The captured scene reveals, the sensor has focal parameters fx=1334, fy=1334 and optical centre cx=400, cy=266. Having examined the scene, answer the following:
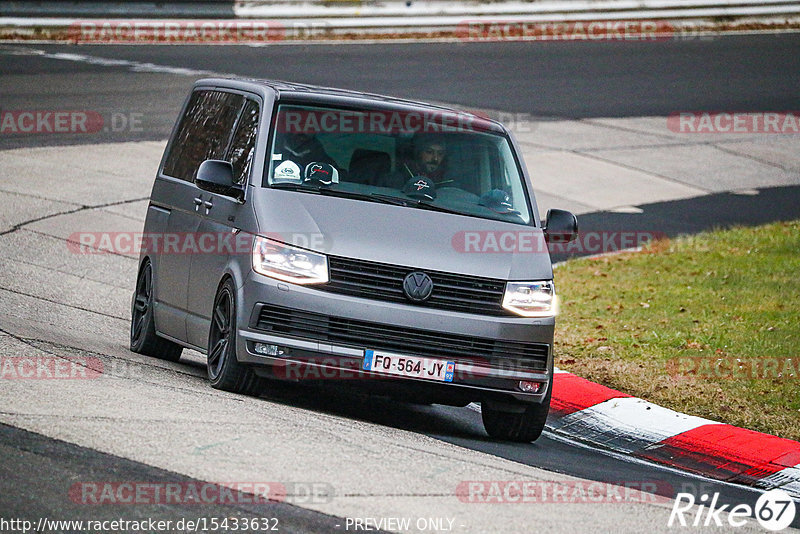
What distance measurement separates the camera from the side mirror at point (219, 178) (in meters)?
8.11

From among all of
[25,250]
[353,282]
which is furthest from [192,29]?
[353,282]

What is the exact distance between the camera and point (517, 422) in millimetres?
8297

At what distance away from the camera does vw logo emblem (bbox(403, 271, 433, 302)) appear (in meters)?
7.52

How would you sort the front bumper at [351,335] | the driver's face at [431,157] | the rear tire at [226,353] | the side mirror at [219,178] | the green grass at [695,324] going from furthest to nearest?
the green grass at [695,324] < the driver's face at [431,157] < the side mirror at [219,178] < the rear tire at [226,353] < the front bumper at [351,335]

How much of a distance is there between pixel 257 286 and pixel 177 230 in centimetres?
179

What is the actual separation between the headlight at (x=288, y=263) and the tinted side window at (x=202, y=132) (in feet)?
4.78

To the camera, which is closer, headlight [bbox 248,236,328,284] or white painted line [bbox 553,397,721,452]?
headlight [bbox 248,236,328,284]

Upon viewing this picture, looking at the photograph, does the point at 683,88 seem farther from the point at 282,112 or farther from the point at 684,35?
the point at 282,112

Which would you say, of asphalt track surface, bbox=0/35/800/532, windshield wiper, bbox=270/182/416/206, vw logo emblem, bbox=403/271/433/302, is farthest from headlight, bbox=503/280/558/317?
asphalt track surface, bbox=0/35/800/532

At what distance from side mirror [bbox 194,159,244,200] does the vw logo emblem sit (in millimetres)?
1292

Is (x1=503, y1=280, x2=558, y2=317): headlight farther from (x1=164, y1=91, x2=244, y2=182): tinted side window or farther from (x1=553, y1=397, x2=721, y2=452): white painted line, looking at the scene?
(x1=164, y1=91, x2=244, y2=182): tinted side window

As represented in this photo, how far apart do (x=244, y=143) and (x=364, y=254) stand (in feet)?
5.04

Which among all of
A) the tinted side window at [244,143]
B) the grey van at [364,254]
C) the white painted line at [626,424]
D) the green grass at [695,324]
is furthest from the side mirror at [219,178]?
the green grass at [695,324]

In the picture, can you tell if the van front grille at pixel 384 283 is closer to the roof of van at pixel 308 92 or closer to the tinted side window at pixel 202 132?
the roof of van at pixel 308 92
